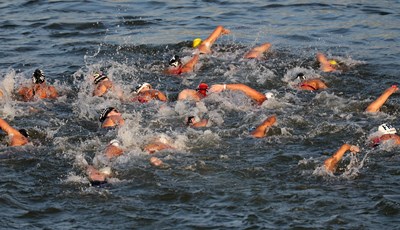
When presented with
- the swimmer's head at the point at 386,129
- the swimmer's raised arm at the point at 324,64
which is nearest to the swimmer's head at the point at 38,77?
the swimmer's raised arm at the point at 324,64

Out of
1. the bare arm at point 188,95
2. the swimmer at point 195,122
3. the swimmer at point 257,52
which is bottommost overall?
the swimmer at point 195,122

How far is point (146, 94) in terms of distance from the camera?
15008 millimetres

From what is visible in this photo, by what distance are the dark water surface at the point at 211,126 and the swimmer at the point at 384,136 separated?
18 cm

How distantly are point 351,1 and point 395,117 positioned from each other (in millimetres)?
11159

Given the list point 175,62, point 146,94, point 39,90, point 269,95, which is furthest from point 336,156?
point 39,90

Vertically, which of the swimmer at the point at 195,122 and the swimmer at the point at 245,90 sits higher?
the swimmer at the point at 245,90

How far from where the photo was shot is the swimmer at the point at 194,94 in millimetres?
14703

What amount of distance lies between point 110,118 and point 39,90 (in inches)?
102

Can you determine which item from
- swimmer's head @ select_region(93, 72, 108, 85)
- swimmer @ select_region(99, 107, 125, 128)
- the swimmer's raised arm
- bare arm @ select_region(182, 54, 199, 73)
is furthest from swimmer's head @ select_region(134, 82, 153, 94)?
the swimmer's raised arm

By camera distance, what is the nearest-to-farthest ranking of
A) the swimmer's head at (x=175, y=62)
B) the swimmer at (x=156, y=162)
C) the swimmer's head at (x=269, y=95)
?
the swimmer at (x=156, y=162) → the swimmer's head at (x=269, y=95) → the swimmer's head at (x=175, y=62)

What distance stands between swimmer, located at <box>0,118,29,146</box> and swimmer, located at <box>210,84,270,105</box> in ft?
11.5

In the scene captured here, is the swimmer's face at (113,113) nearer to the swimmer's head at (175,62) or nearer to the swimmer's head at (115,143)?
the swimmer's head at (115,143)

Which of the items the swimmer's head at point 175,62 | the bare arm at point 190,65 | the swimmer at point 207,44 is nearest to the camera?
the swimmer's head at point 175,62

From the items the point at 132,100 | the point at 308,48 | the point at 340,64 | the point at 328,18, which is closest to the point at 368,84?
the point at 340,64
